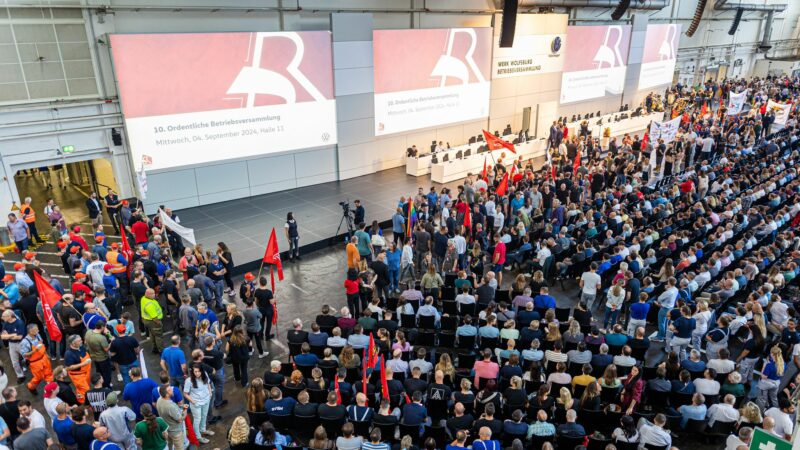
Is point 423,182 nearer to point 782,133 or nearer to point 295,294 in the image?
point 295,294

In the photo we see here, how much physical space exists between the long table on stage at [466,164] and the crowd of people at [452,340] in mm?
5109

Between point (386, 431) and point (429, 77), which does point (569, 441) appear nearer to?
point (386, 431)

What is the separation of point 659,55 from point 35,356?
124 feet

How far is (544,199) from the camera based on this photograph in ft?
51.3

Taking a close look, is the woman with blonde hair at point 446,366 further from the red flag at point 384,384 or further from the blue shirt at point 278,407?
the blue shirt at point 278,407

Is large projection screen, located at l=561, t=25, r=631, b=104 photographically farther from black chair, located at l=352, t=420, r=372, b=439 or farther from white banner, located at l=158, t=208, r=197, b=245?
black chair, located at l=352, t=420, r=372, b=439

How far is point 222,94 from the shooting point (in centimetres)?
1695

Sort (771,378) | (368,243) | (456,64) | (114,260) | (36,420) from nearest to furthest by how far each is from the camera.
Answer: (36,420)
(771,378)
(114,260)
(368,243)
(456,64)

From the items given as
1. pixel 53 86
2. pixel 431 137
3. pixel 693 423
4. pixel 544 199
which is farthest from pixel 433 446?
pixel 431 137

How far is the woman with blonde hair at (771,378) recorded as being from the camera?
799 cm

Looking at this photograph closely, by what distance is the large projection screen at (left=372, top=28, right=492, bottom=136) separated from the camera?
68.1ft

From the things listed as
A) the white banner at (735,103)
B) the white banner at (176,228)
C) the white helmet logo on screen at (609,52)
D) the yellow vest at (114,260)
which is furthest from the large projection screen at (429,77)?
the yellow vest at (114,260)

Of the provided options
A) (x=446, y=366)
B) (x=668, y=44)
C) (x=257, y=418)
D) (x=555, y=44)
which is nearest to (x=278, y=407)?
(x=257, y=418)

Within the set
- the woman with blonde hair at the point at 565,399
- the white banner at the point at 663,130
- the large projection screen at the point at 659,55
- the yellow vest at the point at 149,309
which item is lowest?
the woman with blonde hair at the point at 565,399
